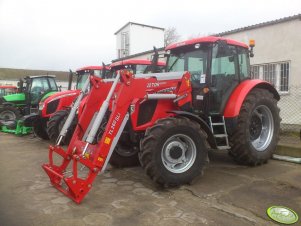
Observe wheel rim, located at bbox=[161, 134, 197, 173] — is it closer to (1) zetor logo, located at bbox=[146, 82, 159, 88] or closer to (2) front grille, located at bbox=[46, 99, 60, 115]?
(1) zetor logo, located at bbox=[146, 82, 159, 88]

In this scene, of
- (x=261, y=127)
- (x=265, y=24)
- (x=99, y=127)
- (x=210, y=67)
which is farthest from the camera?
(x=265, y=24)

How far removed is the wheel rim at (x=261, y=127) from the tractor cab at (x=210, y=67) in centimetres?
75

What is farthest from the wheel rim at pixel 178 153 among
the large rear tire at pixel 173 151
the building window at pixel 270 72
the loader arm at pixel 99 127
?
the building window at pixel 270 72

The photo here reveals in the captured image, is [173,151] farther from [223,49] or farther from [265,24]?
[265,24]

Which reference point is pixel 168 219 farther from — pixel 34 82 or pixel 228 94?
pixel 34 82

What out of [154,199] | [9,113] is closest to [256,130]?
[154,199]

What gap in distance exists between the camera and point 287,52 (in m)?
10.3

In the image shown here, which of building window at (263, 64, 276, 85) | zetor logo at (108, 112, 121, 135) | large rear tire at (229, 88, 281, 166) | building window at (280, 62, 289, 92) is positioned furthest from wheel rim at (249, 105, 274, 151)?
building window at (263, 64, 276, 85)

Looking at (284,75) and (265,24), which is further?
(265,24)

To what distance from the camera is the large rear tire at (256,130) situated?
5699 mm

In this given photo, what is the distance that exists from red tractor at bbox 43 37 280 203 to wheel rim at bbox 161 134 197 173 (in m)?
0.01

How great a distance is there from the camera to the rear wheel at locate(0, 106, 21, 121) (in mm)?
13010

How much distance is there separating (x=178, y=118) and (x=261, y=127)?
2.36 metres

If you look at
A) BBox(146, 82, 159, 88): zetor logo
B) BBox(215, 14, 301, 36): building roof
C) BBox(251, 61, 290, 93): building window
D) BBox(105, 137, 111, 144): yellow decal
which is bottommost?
BBox(105, 137, 111, 144): yellow decal
